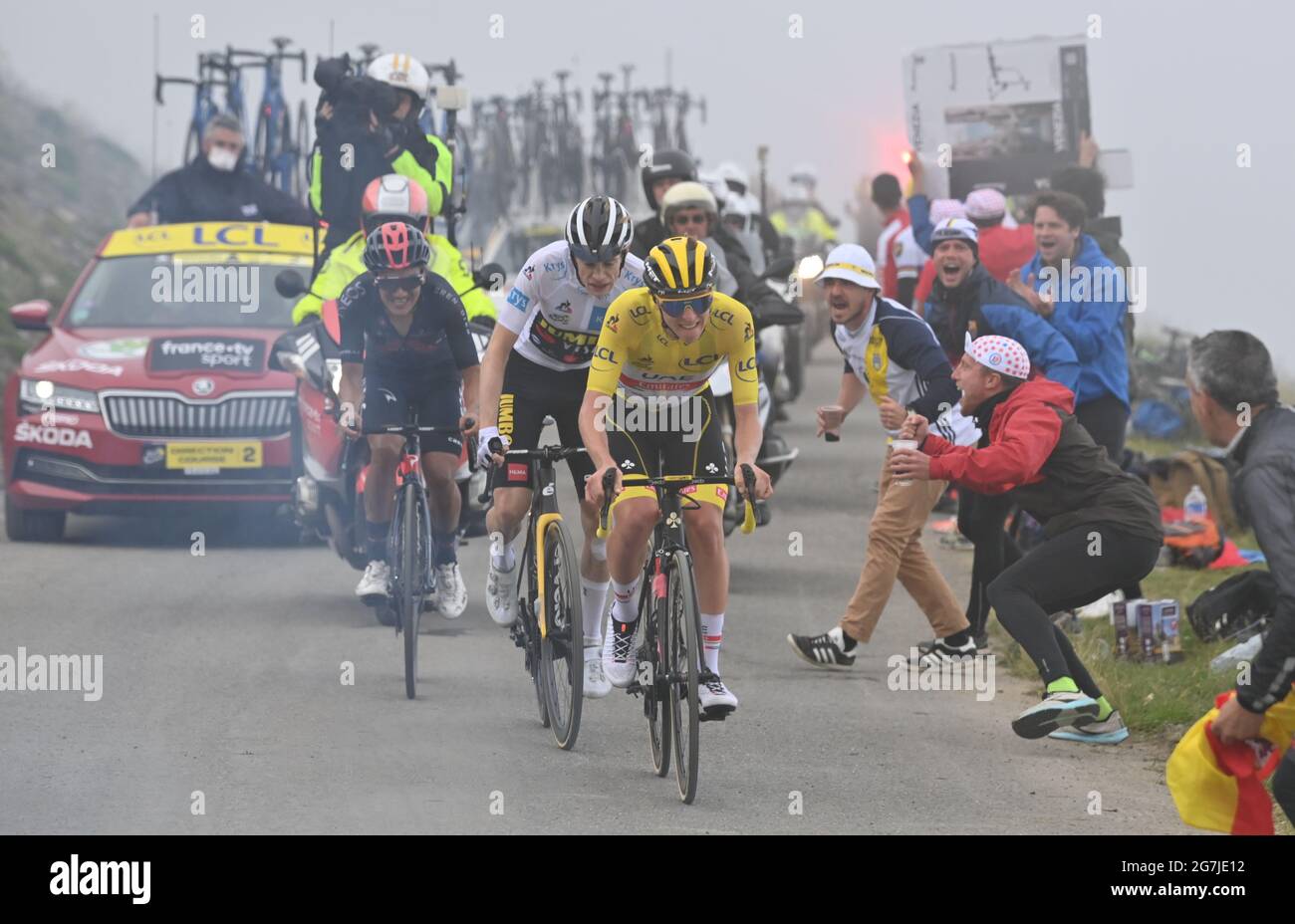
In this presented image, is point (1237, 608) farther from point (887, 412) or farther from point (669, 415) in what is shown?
point (669, 415)

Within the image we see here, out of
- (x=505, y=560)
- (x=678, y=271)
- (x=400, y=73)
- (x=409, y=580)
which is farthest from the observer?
(x=400, y=73)

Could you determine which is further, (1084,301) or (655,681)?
(1084,301)

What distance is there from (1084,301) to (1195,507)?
11.0ft

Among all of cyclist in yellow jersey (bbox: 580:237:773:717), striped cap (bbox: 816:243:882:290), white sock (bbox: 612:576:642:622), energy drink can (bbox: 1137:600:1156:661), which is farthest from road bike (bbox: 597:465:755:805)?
energy drink can (bbox: 1137:600:1156:661)

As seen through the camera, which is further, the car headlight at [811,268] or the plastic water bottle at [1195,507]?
the plastic water bottle at [1195,507]

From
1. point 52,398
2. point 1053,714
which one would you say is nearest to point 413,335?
point 1053,714

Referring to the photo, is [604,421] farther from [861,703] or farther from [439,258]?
[439,258]

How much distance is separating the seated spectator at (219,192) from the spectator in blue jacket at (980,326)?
7.85 meters

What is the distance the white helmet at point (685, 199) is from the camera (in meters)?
12.7

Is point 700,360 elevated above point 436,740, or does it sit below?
above

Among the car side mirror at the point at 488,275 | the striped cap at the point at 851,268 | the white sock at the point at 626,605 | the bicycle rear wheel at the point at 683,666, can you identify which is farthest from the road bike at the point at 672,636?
the car side mirror at the point at 488,275

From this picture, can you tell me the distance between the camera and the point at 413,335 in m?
11.2

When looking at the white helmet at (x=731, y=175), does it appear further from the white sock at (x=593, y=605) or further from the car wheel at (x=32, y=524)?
the white sock at (x=593, y=605)
